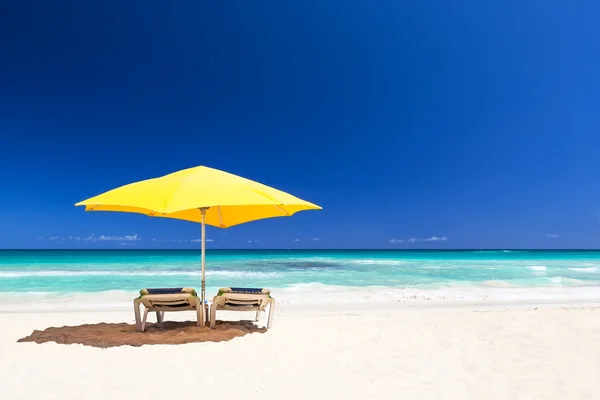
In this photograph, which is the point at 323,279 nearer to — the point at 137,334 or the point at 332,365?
the point at 137,334

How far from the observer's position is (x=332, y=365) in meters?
4.40

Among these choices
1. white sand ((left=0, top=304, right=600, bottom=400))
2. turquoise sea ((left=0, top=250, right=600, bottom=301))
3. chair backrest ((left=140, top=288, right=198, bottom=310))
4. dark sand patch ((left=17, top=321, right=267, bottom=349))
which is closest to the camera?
white sand ((left=0, top=304, right=600, bottom=400))

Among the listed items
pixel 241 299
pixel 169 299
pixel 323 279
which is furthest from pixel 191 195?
pixel 323 279

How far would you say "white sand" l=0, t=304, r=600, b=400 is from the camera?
143 inches

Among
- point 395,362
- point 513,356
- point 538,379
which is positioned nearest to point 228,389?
point 395,362

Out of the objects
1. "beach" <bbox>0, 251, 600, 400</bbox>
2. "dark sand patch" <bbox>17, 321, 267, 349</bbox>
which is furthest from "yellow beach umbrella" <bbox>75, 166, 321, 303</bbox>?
"beach" <bbox>0, 251, 600, 400</bbox>

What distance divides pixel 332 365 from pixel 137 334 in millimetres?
2682

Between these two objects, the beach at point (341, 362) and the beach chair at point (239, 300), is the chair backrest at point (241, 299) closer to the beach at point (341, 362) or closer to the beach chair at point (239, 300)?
the beach chair at point (239, 300)

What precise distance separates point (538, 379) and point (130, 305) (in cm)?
927

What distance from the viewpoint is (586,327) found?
6.32m

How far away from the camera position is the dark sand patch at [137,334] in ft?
17.3

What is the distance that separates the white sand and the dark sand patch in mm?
205

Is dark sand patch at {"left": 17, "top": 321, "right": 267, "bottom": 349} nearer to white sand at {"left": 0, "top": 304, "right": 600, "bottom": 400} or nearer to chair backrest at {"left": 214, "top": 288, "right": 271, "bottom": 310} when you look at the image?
white sand at {"left": 0, "top": 304, "right": 600, "bottom": 400}

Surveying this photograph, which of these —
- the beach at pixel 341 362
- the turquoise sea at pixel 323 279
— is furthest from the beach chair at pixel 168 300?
the turquoise sea at pixel 323 279
